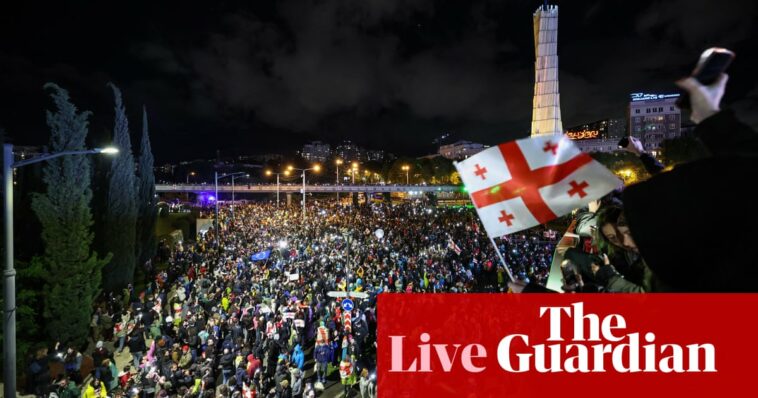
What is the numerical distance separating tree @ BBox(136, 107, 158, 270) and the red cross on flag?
2484 centimetres

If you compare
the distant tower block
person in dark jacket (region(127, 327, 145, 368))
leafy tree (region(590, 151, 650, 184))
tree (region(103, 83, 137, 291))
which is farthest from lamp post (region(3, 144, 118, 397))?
leafy tree (region(590, 151, 650, 184))

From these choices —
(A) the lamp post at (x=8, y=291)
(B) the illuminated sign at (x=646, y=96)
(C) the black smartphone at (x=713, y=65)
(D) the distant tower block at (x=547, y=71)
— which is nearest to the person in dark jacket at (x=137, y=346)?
(A) the lamp post at (x=8, y=291)

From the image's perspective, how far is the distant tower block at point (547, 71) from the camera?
1425 inches

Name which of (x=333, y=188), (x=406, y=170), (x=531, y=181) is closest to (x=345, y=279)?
(x=531, y=181)

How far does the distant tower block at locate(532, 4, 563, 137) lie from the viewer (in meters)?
36.2

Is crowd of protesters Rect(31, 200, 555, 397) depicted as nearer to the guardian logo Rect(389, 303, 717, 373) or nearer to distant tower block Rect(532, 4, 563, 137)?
the guardian logo Rect(389, 303, 717, 373)

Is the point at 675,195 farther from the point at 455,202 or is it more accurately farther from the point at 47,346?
the point at 455,202

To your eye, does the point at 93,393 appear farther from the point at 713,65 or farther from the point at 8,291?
the point at 713,65

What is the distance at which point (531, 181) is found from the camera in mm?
2744

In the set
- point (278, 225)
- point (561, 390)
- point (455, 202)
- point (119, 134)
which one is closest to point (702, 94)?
point (561, 390)

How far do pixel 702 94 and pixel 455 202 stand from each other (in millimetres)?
70681

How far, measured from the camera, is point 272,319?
1288 cm

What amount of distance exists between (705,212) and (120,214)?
2258 cm

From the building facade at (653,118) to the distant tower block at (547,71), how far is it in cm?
9670
